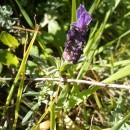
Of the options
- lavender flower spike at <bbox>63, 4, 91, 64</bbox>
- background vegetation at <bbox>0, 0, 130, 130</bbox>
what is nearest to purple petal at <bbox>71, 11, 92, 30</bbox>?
lavender flower spike at <bbox>63, 4, 91, 64</bbox>

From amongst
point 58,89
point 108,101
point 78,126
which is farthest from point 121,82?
point 58,89

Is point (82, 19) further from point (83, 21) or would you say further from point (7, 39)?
point (7, 39)

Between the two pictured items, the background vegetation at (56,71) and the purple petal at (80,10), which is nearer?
the purple petal at (80,10)

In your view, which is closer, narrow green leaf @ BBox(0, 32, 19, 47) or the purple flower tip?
the purple flower tip

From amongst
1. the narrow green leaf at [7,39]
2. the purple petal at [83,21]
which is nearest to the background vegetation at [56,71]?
the narrow green leaf at [7,39]

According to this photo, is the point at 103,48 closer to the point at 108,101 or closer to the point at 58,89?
the point at 108,101

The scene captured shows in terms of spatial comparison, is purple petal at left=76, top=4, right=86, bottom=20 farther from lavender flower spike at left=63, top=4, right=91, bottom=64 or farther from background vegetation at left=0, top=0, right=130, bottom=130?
background vegetation at left=0, top=0, right=130, bottom=130

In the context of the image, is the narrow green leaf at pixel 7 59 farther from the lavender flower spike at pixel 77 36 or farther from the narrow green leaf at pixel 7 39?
the lavender flower spike at pixel 77 36
